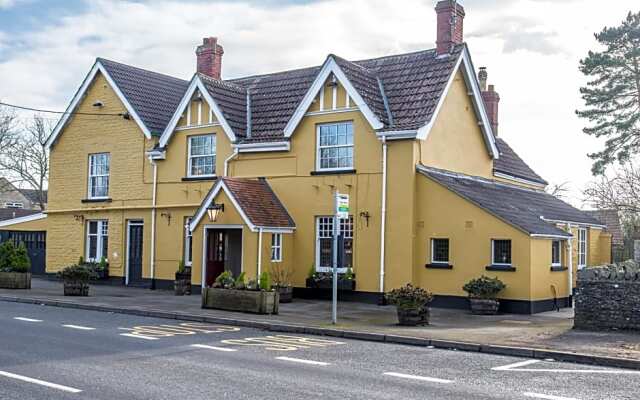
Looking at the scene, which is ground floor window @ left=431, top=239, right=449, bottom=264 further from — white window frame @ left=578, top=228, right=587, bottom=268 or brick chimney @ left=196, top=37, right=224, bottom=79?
brick chimney @ left=196, top=37, right=224, bottom=79

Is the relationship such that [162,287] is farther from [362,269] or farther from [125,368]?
[125,368]

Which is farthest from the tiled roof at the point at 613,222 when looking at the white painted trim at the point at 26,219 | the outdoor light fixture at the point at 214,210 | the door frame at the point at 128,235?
the white painted trim at the point at 26,219

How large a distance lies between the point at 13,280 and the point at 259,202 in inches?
391

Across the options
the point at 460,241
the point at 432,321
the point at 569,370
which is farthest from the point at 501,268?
the point at 569,370

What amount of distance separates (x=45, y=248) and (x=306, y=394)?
1156 inches

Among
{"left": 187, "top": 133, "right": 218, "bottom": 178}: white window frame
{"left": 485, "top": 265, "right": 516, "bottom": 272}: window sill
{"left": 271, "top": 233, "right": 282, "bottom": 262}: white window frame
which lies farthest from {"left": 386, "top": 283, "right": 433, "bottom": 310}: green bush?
{"left": 187, "top": 133, "right": 218, "bottom": 178}: white window frame

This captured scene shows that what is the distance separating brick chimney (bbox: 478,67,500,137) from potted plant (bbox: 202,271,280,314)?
17.0 metres

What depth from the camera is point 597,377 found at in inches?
451

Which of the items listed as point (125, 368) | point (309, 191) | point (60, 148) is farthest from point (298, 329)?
point (60, 148)

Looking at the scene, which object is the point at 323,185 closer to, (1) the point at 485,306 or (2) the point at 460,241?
(2) the point at 460,241

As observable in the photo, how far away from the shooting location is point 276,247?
24344 millimetres

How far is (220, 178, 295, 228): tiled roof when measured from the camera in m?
23.6

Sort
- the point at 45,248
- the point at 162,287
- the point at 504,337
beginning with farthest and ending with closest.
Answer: the point at 45,248 → the point at 162,287 → the point at 504,337

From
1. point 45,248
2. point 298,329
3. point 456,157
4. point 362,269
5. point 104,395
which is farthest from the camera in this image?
point 45,248
